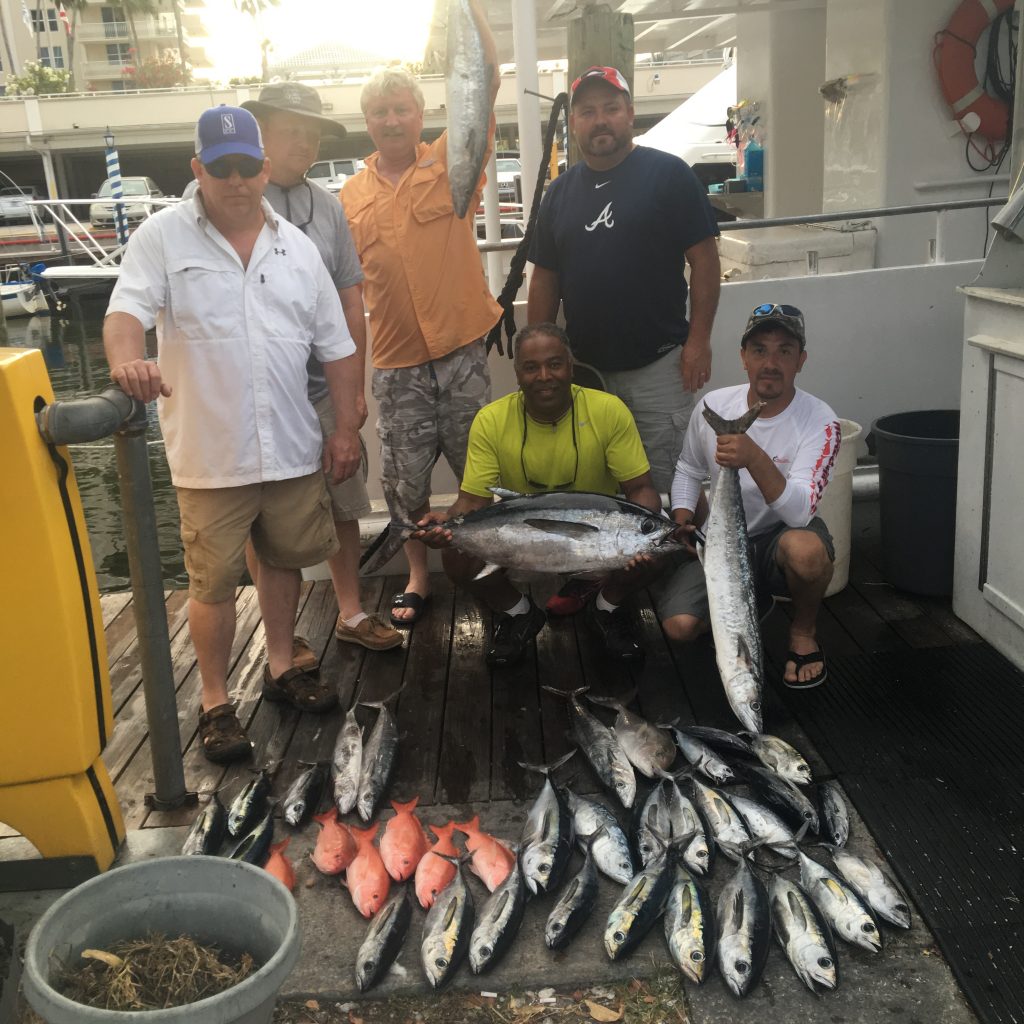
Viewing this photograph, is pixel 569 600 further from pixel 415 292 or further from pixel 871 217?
pixel 871 217

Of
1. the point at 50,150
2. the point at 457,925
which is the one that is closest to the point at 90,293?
the point at 50,150

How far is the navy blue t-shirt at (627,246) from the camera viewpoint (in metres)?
4.00

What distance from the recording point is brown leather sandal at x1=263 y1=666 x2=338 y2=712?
3820 mm

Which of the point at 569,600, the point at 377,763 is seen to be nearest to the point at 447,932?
the point at 377,763

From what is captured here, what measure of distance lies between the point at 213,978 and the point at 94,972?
23 cm

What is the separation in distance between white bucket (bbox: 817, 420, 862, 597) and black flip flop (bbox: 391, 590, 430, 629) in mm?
1841

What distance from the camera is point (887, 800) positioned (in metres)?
3.03

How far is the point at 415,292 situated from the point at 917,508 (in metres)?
2.37

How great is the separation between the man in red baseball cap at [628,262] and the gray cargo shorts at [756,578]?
37 cm

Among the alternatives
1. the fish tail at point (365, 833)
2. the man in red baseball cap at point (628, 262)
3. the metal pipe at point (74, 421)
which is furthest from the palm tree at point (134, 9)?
the fish tail at point (365, 833)

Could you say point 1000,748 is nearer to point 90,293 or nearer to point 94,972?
point 94,972

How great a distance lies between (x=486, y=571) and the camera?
3908 mm


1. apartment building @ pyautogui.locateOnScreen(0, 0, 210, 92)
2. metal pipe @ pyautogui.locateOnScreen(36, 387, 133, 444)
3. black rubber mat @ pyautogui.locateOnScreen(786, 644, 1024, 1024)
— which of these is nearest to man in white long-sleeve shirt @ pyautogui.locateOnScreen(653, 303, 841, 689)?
black rubber mat @ pyautogui.locateOnScreen(786, 644, 1024, 1024)

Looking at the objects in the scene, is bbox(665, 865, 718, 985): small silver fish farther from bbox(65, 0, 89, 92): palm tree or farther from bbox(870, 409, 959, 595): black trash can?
bbox(65, 0, 89, 92): palm tree
